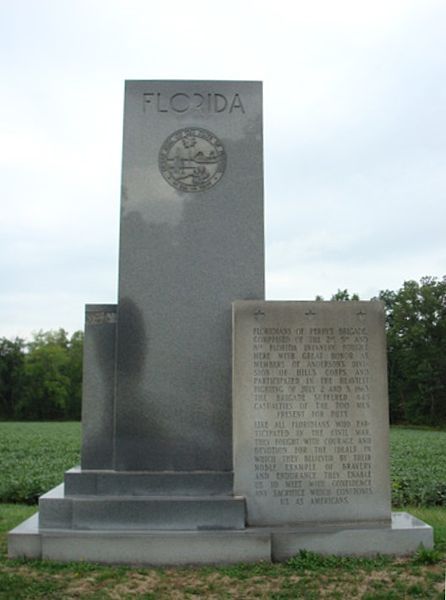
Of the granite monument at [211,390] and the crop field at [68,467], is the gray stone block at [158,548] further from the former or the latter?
the crop field at [68,467]

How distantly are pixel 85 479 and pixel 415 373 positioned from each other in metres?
51.1

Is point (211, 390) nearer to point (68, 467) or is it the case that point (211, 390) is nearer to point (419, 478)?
point (419, 478)

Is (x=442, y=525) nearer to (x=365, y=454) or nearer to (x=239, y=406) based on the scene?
(x=365, y=454)

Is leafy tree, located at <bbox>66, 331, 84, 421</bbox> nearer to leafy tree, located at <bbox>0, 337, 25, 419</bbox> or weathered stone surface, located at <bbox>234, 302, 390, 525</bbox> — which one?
leafy tree, located at <bbox>0, 337, 25, 419</bbox>

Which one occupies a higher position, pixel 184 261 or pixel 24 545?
pixel 184 261

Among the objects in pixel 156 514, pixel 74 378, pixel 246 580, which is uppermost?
pixel 74 378

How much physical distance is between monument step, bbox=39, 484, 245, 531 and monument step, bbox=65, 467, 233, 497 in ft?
0.75

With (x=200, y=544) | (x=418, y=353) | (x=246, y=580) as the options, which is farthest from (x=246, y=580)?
(x=418, y=353)

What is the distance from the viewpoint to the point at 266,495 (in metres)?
6.15

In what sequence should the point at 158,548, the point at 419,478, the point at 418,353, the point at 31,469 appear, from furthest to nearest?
the point at 418,353, the point at 31,469, the point at 419,478, the point at 158,548

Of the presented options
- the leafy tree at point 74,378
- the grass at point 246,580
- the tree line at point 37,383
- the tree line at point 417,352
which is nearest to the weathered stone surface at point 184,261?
the grass at point 246,580

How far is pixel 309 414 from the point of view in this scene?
621cm

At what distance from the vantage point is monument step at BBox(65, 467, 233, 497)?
6.17 m

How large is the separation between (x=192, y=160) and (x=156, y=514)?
3493 mm
